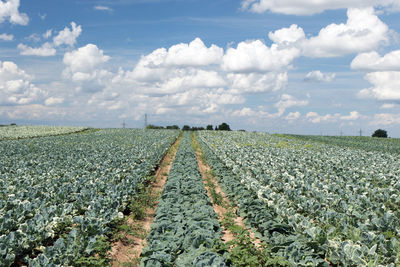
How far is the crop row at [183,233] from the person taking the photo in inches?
240

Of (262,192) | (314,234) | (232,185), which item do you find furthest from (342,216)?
(232,185)

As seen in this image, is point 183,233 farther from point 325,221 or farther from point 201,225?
point 325,221

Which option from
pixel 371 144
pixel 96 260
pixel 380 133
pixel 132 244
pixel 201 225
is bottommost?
pixel 132 244

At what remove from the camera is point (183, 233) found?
7.60 m

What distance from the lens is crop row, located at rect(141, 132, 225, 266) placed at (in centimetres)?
609

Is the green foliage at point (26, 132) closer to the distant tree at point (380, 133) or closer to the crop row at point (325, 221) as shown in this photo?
the crop row at point (325, 221)

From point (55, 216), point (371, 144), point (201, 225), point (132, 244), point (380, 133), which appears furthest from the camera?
point (380, 133)

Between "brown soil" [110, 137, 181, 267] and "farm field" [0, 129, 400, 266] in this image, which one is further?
"brown soil" [110, 137, 181, 267]

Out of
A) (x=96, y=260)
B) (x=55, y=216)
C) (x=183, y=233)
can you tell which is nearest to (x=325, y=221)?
(x=183, y=233)

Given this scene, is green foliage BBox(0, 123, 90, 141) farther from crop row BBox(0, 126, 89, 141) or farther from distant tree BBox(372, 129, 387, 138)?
distant tree BBox(372, 129, 387, 138)

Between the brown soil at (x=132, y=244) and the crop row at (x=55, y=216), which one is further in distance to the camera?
the brown soil at (x=132, y=244)

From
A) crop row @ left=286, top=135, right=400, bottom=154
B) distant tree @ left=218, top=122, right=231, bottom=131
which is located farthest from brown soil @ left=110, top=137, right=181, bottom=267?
distant tree @ left=218, top=122, right=231, bottom=131

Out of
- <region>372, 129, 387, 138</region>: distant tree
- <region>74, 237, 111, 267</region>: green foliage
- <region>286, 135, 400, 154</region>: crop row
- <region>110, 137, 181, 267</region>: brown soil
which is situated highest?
<region>372, 129, 387, 138</region>: distant tree

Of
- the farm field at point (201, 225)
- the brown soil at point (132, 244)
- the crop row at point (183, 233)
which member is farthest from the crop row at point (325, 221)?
the brown soil at point (132, 244)
